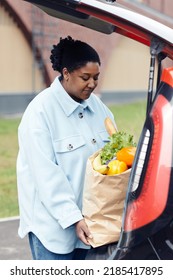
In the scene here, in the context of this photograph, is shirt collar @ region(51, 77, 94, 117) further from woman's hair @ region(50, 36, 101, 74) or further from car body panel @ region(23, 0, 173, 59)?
car body panel @ region(23, 0, 173, 59)

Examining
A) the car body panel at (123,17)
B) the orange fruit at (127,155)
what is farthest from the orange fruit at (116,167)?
the car body panel at (123,17)

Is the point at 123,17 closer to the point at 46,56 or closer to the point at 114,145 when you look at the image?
the point at 114,145

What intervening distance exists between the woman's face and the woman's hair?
0.07 feet

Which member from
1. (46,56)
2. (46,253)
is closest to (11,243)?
(46,253)

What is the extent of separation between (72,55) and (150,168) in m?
0.86

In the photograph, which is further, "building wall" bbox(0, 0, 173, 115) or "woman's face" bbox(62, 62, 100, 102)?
"building wall" bbox(0, 0, 173, 115)

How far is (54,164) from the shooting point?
8.66ft

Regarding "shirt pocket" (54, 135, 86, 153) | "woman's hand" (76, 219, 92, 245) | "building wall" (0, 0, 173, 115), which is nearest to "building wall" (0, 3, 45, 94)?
"building wall" (0, 0, 173, 115)

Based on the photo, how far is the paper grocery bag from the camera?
245 cm

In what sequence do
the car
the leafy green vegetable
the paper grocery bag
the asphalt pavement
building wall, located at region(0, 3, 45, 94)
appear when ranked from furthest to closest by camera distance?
building wall, located at region(0, 3, 45, 94), the asphalt pavement, the leafy green vegetable, the paper grocery bag, the car

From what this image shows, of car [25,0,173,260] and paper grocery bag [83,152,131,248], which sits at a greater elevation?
car [25,0,173,260]

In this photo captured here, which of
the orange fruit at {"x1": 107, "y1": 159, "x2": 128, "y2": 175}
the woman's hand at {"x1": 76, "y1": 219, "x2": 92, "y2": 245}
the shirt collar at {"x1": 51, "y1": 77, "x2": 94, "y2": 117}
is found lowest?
the woman's hand at {"x1": 76, "y1": 219, "x2": 92, "y2": 245}

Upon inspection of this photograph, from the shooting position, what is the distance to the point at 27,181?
2779 millimetres

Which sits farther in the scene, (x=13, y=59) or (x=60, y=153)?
(x=13, y=59)
